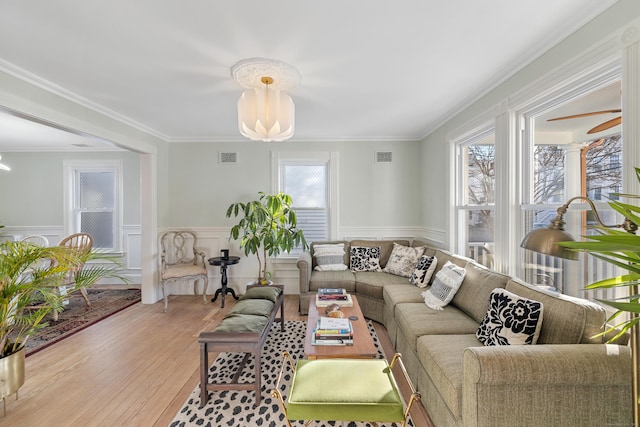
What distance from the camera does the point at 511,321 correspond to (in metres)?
1.68

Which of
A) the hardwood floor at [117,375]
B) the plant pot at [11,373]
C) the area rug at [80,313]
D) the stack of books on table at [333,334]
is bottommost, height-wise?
the hardwood floor at [117,375]

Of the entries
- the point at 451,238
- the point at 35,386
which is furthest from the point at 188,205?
the point at 451,238

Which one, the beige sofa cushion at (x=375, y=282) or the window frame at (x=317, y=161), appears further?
the window frame at (x=317, y=161)

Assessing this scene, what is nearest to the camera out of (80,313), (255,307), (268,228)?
(255,307)

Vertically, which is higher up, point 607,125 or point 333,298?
point 607,125

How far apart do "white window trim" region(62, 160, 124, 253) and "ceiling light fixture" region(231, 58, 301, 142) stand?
401 cm

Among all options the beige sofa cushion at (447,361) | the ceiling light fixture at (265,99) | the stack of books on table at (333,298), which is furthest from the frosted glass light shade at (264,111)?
the beige sofa cushion at (447,361)

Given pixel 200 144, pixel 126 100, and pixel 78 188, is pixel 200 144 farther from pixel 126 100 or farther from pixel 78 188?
pixel 78 188

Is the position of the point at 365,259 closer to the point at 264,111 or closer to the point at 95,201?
the point at 264,111

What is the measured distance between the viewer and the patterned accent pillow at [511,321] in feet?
5.28

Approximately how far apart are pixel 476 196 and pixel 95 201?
6346 millimetres

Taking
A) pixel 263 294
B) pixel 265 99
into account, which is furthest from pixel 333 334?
pixel 265 99

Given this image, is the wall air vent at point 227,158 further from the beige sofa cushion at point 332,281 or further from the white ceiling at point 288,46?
the beige sofa cushion at point 332,281

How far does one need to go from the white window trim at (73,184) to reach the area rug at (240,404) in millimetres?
3816
